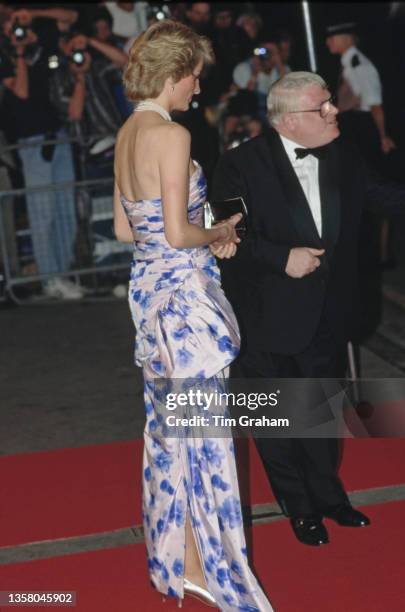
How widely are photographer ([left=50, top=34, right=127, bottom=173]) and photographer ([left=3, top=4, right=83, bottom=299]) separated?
5.3 inches

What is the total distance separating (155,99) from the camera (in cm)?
347

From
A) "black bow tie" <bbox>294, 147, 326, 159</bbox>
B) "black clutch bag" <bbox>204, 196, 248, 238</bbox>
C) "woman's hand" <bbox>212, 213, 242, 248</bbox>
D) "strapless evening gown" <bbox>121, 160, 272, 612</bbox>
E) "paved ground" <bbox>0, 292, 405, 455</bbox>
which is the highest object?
"black bow tie" <bbox>294, 147, 326, 159</bbox>

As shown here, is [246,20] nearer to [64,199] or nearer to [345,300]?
[64,199]

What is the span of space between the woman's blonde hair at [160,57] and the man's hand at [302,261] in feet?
2.78

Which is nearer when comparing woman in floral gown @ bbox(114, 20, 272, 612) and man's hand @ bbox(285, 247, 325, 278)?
woman in floral gown @ bbox(114, 20, 272, 612)

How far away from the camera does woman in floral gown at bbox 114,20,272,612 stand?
133 inches

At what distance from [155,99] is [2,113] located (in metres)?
5.69

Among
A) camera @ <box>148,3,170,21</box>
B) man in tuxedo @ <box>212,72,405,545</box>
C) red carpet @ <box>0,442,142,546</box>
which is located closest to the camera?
man in tuxedo @ <box>212,72,405,545</box>

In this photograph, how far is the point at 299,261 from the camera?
3.93m

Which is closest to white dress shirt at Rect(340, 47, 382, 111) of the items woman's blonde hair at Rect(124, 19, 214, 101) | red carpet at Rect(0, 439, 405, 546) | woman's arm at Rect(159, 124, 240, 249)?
red carpet at Rect(0, 439, 405, 546)

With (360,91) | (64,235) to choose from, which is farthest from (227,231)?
(360,91)

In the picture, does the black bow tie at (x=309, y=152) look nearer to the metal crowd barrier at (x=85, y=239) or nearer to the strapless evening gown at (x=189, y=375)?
the strapless evening gown at (x=189, y=375)

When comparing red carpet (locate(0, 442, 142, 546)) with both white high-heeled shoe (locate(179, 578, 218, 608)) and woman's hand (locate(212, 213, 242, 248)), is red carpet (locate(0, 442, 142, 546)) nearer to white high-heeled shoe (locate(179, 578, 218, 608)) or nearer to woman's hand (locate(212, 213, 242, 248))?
white high-heeled shoe (locate(179, 578, 218, 608))

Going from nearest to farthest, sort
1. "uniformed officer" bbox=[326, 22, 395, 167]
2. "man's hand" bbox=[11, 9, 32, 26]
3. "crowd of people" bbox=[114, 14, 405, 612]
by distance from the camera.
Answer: "crowd of people" bbox=[114, 14, 405, 612]
"uniformed officer" bbox=[326, 22, 395, 167]
"man's hand" bbox=[11, 9, 32, 26]
